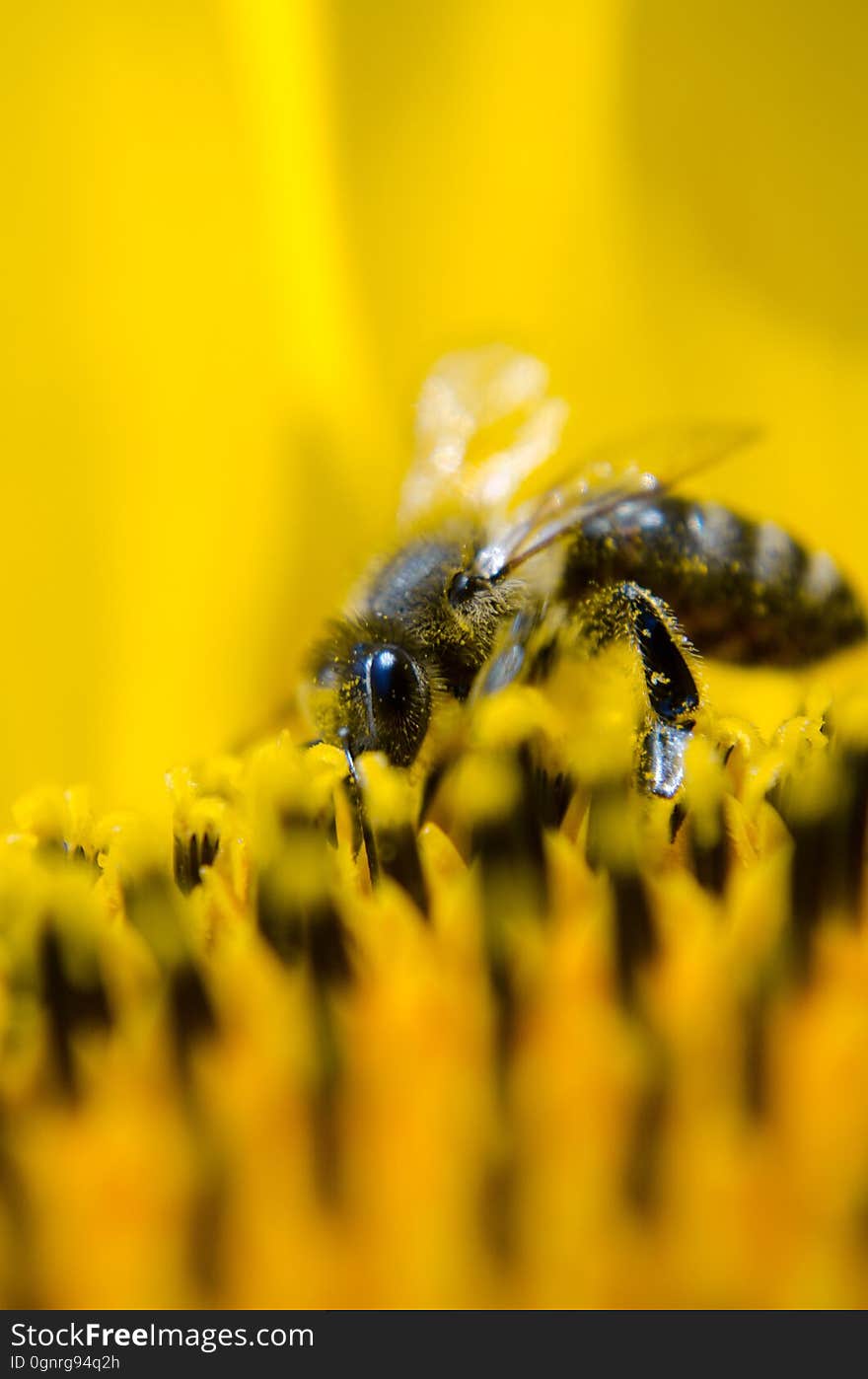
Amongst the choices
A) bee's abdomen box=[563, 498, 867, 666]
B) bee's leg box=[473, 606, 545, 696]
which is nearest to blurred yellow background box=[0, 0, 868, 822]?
bee's abdomen box=[563, 498, 867, 666]

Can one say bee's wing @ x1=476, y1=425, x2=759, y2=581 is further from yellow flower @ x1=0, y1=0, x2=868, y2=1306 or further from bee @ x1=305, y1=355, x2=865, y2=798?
yellow flower @ x1=0, y1=0, x2=868, y2=1306

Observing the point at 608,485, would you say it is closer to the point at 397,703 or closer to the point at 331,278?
the point at 397,703

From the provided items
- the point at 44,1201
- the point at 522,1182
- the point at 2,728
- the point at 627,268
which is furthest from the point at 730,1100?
the point at 627,268

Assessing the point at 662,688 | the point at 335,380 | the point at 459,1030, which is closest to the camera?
the point at 459,1030

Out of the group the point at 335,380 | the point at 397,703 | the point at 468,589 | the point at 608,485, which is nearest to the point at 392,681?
the point at 397,703

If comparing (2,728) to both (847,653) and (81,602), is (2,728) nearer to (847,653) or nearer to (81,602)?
(81,602)
